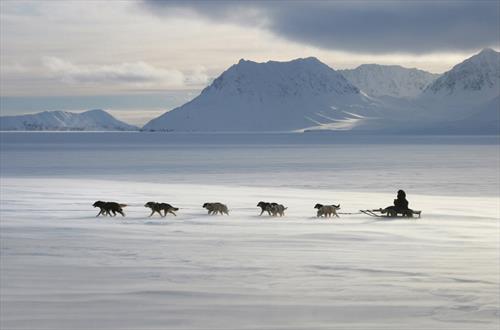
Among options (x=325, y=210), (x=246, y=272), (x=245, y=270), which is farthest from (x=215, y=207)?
(x=246, y=272)

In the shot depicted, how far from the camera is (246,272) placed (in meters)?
12.0

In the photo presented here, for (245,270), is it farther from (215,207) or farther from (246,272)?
(215,207)

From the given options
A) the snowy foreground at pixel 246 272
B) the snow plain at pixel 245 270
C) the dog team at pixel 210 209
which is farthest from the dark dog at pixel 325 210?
the snowy foreground at pixel 246 272

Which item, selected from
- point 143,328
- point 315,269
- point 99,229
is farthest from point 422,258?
point 99,229

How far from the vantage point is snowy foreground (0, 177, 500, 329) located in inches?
361

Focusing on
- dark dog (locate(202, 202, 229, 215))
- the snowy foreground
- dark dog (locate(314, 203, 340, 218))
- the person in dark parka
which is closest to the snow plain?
the snowy foreground

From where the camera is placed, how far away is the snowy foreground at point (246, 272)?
918 cm

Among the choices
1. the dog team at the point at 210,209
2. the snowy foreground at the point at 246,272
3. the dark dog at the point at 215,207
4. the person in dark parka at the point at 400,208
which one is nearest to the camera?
the snowy foreground at the point at 246,272

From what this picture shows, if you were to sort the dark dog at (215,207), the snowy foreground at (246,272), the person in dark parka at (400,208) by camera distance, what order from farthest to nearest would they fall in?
the dark dog at (215,207), the person in dark parka at (400,208), the snowy foreground at (246,272)

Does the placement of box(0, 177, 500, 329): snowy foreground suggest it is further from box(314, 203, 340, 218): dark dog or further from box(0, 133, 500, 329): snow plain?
box(314, 203, 340, 218): dark dog

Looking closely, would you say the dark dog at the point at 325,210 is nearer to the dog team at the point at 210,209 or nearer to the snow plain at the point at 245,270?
the dog team at the point at 210,209

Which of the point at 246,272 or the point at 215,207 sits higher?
the point at 215,207

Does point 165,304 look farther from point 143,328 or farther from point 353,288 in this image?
point 353,288

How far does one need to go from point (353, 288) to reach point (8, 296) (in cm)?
473
